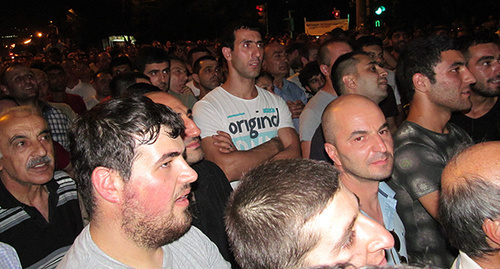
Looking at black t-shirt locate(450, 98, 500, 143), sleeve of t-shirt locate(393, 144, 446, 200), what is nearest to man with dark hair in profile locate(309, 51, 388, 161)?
black t-shirt locate(450, 98, 500, 143)

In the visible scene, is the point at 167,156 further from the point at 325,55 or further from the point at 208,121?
the point at 325,55

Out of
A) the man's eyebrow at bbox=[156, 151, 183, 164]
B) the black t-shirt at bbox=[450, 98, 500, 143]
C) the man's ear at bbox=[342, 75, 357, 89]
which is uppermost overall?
the man's eyebrow at bbox=[156, 151, 183, 164]

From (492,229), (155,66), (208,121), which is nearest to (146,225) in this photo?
(492,229)

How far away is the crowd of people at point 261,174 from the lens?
5.43 ft

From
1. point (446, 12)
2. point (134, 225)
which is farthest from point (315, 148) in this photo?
point (446, 12)

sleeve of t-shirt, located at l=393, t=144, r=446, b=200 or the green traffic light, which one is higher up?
the green traffic light

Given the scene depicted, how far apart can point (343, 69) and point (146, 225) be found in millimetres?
3022

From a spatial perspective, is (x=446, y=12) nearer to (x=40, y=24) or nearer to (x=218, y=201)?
(x=218, y=201)

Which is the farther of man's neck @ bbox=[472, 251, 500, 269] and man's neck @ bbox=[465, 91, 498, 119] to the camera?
man's neck @ bbox=[465, 91, 498, 119]

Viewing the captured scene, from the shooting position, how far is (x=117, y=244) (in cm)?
187

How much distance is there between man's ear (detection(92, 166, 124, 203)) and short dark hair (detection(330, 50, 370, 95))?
9.72ft

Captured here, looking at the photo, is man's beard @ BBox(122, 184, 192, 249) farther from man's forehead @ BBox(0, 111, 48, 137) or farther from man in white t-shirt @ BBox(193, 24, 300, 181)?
man's forehead @ BBox(0, 111, 48, 137)

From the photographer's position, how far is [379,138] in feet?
9.18

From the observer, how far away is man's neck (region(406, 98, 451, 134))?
333 centimetres
